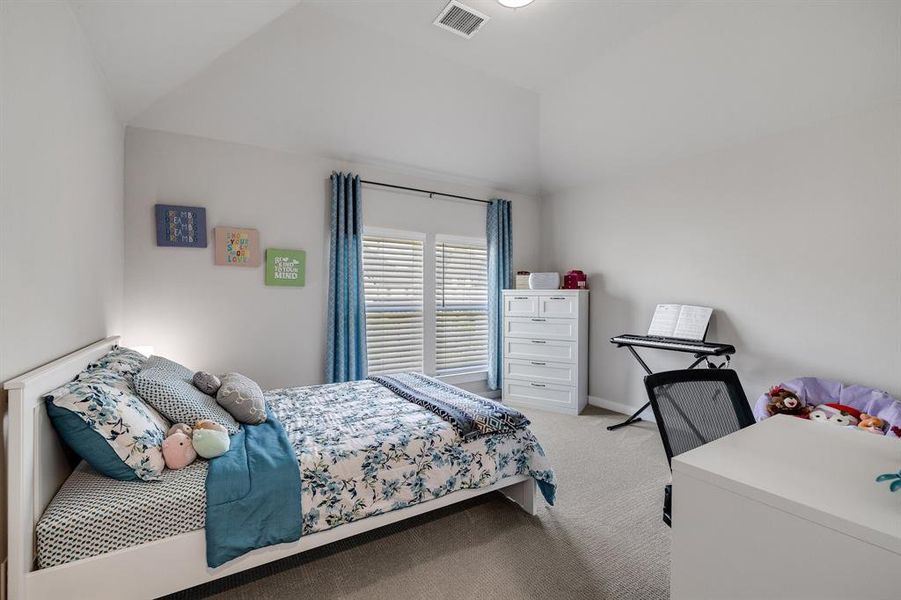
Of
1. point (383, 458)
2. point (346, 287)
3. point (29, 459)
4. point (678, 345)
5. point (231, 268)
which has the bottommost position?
point (383, 458)

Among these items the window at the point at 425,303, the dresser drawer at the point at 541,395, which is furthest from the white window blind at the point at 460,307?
the dresser drawer at the point at 541,395

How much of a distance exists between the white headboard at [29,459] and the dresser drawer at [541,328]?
13.0 ft

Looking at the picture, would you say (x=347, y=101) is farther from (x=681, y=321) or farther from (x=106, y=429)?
(x=681, y=321)

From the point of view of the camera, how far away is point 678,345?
11.5 ft

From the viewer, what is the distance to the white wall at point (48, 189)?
4.39 ft

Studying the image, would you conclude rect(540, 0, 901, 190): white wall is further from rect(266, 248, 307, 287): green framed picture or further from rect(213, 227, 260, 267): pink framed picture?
rect(213, 227, 260, 267): pink framed picture

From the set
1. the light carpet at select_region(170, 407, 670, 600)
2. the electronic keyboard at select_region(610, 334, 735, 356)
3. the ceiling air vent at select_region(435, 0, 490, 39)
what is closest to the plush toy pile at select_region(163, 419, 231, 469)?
the light carpet at select_region(170, 407, 670, 600)

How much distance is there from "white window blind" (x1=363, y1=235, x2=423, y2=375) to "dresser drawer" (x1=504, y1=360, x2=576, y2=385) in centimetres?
109

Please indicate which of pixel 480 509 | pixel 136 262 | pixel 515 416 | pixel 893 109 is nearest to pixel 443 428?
pixel 515 416

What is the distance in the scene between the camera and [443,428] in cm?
222

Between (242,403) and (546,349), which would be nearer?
(242,403)

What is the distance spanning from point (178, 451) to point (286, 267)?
7.29 ft

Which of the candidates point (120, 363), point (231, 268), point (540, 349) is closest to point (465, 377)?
point (540, 349)

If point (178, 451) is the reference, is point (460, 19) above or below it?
above
